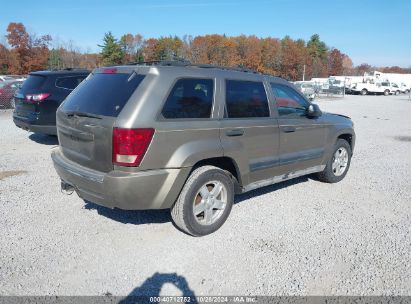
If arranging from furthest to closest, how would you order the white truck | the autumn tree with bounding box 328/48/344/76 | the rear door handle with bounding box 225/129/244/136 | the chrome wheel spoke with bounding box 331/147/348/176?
the autumn tree with bounding box 328/48/344/76 → the white truck → the chrome wheel spoke with bounding box 331/147/348/176 → the rear door handle with bounding box 225/129/244/136

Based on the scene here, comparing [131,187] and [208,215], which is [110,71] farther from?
[208,215]

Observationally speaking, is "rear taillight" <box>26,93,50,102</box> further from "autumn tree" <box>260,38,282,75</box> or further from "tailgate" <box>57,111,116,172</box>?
"autumn tree" <box>260,38,282,75</box>

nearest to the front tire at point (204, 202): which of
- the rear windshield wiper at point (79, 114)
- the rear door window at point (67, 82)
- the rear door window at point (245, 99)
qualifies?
the rear door window at point (245, 99)

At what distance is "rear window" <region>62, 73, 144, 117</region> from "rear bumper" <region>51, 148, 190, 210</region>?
2.06 ft

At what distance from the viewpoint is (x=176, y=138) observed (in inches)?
141

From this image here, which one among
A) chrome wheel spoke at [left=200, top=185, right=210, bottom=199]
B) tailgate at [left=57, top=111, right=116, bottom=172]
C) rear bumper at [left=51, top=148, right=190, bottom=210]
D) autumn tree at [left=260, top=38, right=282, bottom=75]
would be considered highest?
autumn tree at [left=260, top=38, right=282, bottom=75]

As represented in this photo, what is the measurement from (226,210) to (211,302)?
4.69 ft

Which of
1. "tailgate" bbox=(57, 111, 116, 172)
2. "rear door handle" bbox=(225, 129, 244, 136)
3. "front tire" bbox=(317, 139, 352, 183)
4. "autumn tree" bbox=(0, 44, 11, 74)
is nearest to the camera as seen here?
"tailgate" bbox=(57, 111, 116, 172)

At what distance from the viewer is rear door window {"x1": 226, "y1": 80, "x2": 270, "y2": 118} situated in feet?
13.7

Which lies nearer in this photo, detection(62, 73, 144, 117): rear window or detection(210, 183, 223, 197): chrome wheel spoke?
detection(62, 73, 144, 117): rear window

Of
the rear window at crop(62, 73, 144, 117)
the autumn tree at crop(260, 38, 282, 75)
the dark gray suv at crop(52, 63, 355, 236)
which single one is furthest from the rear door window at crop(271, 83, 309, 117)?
the autumn tree at crop(260, 38, 282, 75)

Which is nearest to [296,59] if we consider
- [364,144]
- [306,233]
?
[364,144]

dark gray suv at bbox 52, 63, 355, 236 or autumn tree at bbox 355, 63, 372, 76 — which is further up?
autumn tree at bbox 355, 63, 372, 76

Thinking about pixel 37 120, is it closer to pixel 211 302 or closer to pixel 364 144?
pixel 211 302
